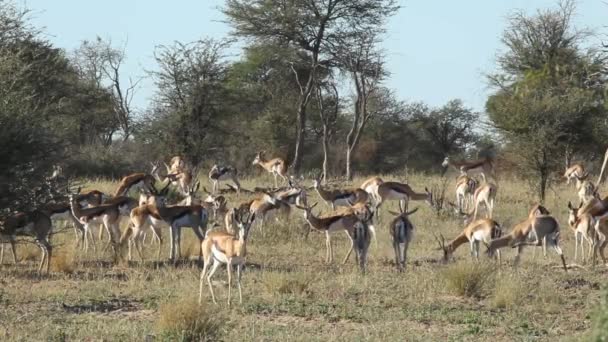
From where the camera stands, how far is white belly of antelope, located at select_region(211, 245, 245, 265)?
1096cm

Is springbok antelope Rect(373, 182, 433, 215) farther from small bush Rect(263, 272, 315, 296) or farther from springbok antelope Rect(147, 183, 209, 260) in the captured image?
small bush Rect(263, 272, 315, 296)

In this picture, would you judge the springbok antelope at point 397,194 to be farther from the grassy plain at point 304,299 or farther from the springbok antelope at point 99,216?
the springbok antelope at point 99,216

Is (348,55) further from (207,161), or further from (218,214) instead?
(218,214)

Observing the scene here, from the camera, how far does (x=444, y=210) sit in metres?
20.5

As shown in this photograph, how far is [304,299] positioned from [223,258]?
0.94 m

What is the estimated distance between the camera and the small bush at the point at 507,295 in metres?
10.9

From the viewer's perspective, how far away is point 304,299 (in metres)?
11.1

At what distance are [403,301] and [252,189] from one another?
14.3 metres

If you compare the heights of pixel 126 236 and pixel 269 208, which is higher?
pixel 269 208

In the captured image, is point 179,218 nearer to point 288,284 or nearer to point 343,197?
point 288,284

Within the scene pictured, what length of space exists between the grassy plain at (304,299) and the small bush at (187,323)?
0.01 meters

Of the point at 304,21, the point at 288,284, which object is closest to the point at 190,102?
the point at 304,21

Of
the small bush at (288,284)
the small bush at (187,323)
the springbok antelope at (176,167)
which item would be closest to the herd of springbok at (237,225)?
the small bush at (288,284)

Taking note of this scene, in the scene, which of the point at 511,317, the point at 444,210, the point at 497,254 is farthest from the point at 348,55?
the point at 511,317
